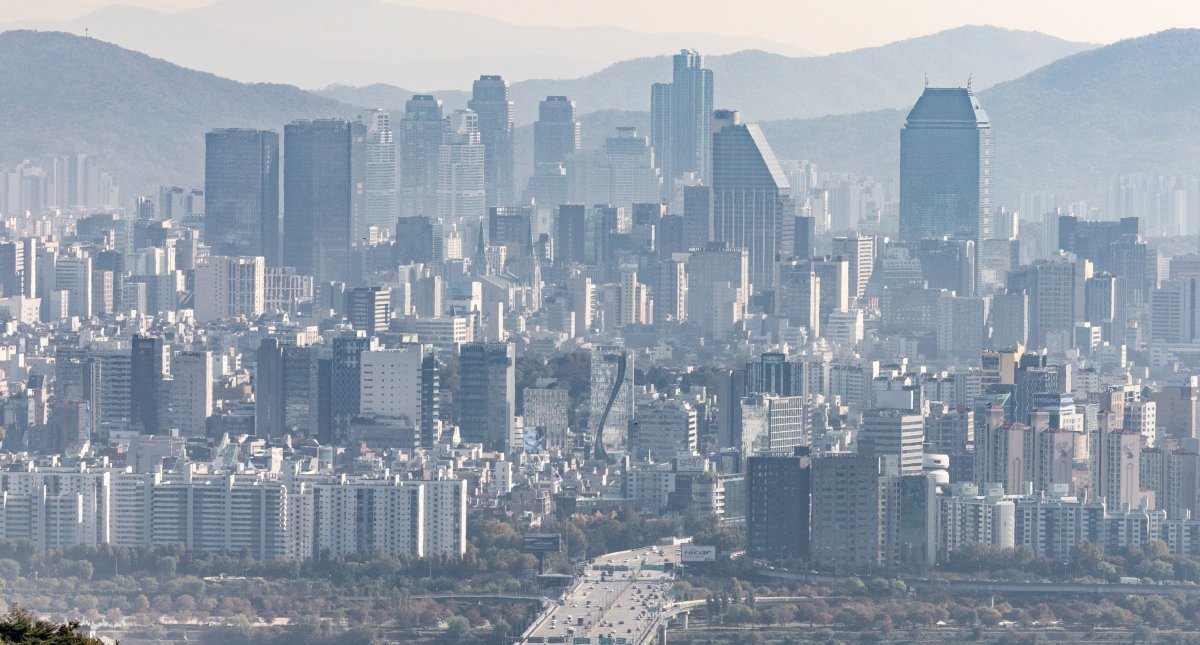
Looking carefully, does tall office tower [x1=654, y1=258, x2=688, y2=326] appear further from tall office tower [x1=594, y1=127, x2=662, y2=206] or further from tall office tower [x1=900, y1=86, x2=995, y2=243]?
tall office tower [x1=594, y1=127, x2=662, y2=206]

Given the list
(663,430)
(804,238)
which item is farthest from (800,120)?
(663,430)

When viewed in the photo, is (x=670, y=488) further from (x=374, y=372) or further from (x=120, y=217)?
(x=120, y=217)

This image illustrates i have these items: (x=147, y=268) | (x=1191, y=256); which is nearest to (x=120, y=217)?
(x=147, y=268)

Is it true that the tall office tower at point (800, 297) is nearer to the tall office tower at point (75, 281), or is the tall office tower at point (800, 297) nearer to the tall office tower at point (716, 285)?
the tall office tower at point (716, 285)

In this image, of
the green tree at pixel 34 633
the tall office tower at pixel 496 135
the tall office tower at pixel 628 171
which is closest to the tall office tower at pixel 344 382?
the green tree at pixel 34 633

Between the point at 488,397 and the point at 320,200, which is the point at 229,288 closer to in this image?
the point at 320,200

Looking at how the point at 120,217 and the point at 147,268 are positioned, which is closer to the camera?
the point at 147,268
